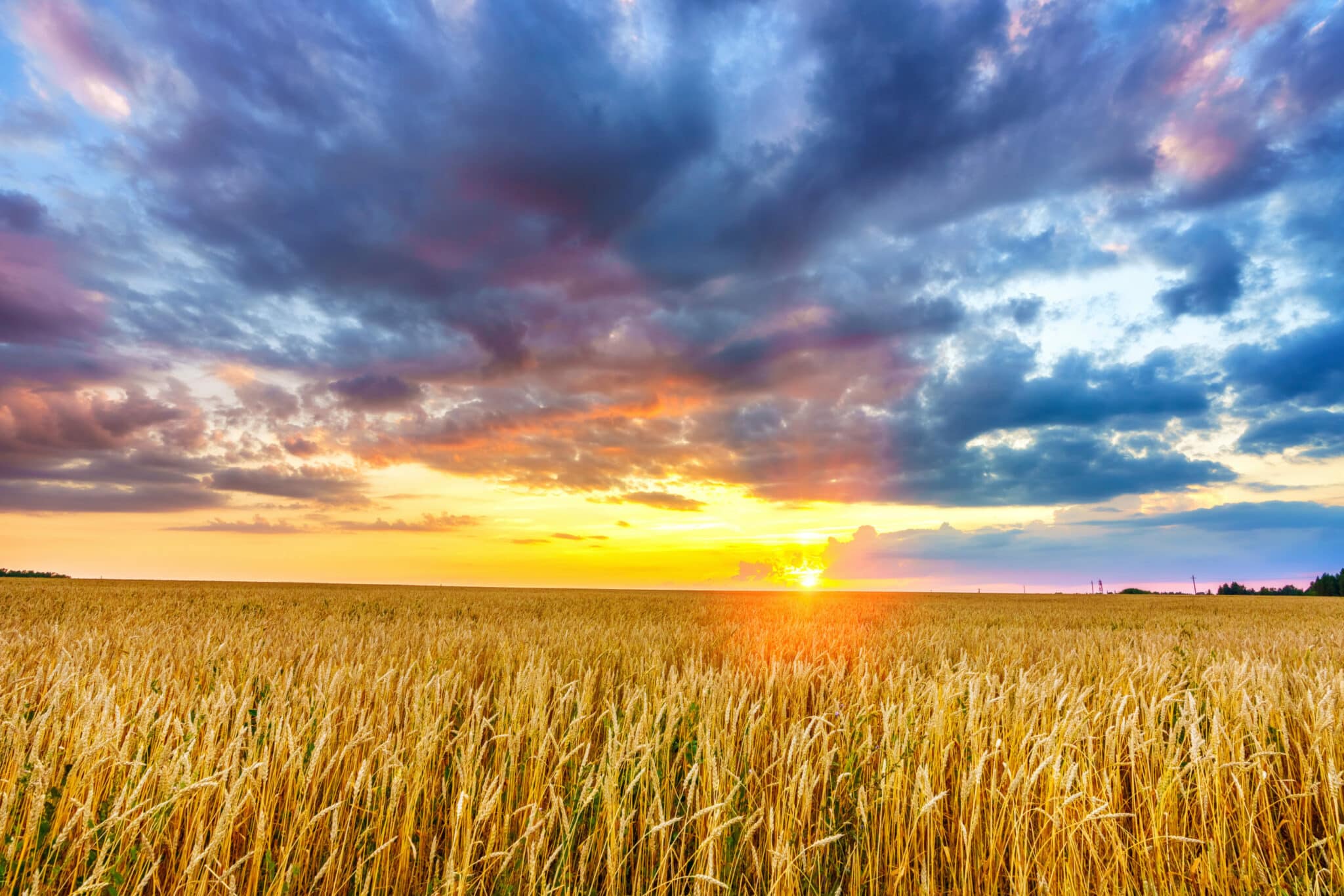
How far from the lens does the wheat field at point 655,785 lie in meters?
2.55

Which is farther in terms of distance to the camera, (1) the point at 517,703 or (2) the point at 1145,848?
(1) the point at 517,703

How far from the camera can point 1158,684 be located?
5.30 meters

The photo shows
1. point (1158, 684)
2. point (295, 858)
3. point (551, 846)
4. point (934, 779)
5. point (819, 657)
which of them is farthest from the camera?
point (819, 657)

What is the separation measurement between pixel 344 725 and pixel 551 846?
69.2 inches

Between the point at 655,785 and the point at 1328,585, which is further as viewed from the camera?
the point at 1328,585

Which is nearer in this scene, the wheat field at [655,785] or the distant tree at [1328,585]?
the wheat field at [655,785]

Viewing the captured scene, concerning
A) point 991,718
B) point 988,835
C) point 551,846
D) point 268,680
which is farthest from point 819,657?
point 268,680

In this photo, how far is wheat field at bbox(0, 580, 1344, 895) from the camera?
2.55 m

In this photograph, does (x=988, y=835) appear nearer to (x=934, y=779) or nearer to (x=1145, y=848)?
(x=934, y=779)

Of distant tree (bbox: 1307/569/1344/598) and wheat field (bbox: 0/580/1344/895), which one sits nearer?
wheat field (bbox: 0/580/1344/895)

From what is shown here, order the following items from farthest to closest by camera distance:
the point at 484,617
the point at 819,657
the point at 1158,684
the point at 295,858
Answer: the point at 484,617
the point at 819,657
the point at 1158,684
the point at 295,858

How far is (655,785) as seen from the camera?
105 inches

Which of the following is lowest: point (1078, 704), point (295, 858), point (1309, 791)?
point (295, 858)

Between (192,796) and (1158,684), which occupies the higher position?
(1158,684)
